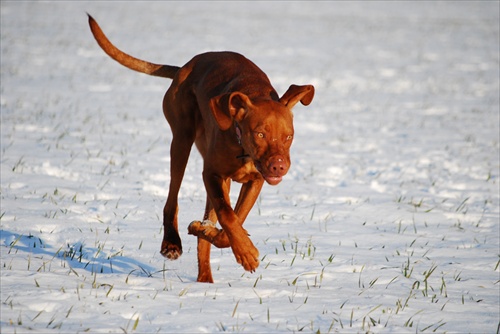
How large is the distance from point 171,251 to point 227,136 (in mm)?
998

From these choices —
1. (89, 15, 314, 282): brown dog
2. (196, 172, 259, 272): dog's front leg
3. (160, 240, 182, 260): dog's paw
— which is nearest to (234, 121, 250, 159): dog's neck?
(89, 15, 314, 282): brown dog

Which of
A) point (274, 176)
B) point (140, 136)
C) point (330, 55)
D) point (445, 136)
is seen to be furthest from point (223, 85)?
point (330, 55)

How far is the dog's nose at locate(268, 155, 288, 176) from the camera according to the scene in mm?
3695

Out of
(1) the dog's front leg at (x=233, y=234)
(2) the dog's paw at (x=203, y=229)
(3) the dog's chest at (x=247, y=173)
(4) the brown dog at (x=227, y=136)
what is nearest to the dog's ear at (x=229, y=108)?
(4) the brown dog at (x=227, y=136)

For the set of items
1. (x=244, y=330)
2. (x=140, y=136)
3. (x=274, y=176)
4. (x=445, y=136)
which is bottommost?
(x=140, y=136)

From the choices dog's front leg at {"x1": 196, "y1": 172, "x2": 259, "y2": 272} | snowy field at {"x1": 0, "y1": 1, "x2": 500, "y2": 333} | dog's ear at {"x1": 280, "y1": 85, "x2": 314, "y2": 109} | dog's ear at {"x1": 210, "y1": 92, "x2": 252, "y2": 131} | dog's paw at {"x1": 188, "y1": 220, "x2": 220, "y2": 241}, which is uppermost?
dog's ear at {"x1": 280, "y1": 85, "x2": 314, "y2": 109}

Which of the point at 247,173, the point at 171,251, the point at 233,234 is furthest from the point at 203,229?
the point at 171,251

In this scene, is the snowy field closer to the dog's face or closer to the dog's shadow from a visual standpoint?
the dog's shadow

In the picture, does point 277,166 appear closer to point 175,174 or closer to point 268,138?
point 268,138

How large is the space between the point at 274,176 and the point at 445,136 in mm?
8406

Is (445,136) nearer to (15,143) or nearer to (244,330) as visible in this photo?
(15,143)

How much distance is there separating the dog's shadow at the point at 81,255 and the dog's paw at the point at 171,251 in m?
0.14

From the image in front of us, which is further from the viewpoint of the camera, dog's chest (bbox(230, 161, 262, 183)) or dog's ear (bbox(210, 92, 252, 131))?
dog's chest (bbox(230, 161, 262, 183))

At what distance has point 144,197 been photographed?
6562 millimetres
